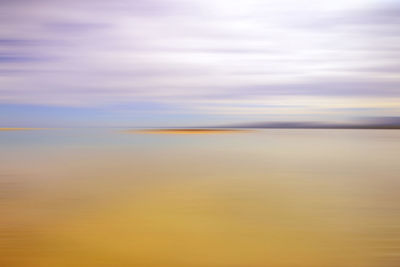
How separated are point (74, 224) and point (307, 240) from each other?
5.39 ft

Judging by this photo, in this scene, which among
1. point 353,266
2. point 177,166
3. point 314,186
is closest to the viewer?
point 353,266

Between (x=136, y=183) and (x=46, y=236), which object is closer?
(x=46, y=236)

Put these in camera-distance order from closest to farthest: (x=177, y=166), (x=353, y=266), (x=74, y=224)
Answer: (x=353, y=266)
(x=74, y=224)
(x=177, y=166)

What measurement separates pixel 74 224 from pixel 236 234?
1.19m

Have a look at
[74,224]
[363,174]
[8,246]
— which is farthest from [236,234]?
[363,174]

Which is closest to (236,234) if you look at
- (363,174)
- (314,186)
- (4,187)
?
(314,186)

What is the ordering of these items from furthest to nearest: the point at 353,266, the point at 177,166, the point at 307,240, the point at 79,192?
the point at 177,166 → the point at 79,192 → the point at 307,240 → the point at 353,266

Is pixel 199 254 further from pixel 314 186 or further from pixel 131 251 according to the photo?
pixel 314 186

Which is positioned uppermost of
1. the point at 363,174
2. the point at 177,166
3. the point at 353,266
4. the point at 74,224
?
the point at 177,166

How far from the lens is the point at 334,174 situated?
16.6 feet

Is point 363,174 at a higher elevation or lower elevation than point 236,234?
higher

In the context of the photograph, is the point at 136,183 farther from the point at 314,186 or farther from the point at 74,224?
the point at 314,186

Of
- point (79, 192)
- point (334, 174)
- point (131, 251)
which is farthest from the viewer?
point (334, 174)

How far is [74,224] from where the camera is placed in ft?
8.68
